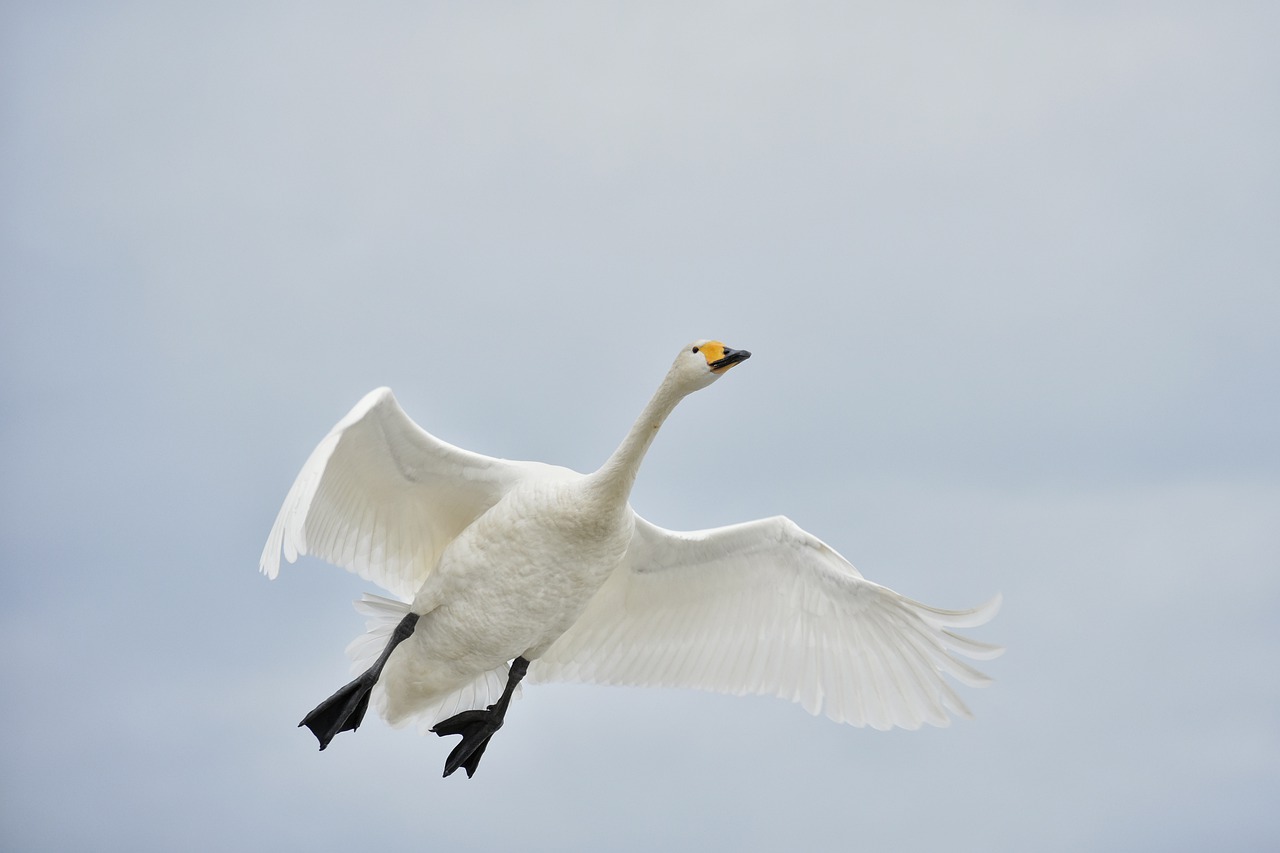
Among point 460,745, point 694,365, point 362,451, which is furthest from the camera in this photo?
point 460,745

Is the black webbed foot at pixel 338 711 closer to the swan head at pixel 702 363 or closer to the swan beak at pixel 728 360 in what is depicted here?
the swan head at pixel 702 363

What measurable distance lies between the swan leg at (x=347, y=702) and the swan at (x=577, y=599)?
0.04ft

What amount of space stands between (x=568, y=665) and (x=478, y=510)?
182 cm

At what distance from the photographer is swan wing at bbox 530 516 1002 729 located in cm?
1217

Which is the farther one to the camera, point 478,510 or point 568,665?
point 568,665

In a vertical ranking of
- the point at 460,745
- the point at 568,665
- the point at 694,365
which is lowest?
the point at 460,745

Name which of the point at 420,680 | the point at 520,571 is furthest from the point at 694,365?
the point at 420,680

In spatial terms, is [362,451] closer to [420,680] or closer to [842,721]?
[420,680]

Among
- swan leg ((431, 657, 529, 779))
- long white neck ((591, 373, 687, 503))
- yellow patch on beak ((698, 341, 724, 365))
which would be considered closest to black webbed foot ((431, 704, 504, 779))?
swan leg ((431, 657, 529, 779))

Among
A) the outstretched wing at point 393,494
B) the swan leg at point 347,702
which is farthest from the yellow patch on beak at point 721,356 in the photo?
the swan leg at point 347,702

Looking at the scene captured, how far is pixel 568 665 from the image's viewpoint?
515 inches

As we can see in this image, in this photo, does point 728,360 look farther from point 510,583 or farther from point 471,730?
point 471,730

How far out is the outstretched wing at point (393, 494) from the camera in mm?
11427

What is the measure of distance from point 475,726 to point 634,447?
3185 millimetres
